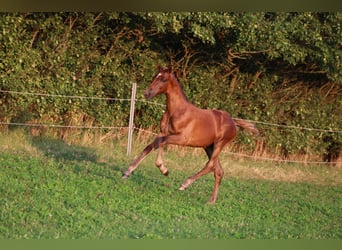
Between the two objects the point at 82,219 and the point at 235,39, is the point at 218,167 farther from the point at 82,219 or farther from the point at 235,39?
the point at 235,39

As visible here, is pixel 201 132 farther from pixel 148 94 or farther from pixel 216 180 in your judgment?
pixel 148 94

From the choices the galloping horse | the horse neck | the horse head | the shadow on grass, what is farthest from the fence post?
the horse head

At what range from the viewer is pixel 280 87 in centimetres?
1822

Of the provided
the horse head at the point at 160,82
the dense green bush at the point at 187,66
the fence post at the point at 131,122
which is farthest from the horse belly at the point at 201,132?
the fence post at the point at 131,122

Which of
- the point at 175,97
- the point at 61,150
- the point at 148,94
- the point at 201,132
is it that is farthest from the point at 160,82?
the point at 61,150

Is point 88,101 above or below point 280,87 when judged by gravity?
below

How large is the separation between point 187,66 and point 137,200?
361 inches

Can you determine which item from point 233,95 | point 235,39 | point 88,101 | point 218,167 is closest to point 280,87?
point 233,95

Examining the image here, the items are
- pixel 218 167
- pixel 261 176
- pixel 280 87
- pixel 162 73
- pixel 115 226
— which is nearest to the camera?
pixel 115 226

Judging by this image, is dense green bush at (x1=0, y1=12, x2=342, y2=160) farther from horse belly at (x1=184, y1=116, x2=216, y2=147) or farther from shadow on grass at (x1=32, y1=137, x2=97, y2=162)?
horse belly at (x1=184, y1=116, x2=216, y2=147)

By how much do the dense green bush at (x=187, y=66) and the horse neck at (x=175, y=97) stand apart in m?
4.53

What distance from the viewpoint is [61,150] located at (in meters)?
13.4

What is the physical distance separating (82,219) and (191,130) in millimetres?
2733

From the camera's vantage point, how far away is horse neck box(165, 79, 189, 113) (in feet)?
30.4
